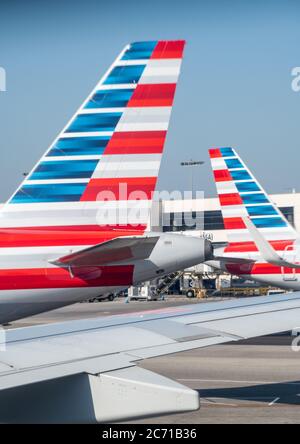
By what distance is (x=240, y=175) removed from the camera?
39.8 m

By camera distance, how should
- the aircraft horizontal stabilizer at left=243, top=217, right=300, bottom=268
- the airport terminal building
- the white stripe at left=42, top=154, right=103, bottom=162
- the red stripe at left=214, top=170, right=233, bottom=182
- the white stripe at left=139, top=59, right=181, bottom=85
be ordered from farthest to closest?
the airport terminal building < the red stripe at left=214, top=170, right=233, bottom=182 < the aircraft horizontal stabilizer at left=243, top=217, right=300, bottom=268 < the white stripe at left=139, top=59, right=181, bottom=85 < the white stripe at left=42, top=154, right=103, bottom=162

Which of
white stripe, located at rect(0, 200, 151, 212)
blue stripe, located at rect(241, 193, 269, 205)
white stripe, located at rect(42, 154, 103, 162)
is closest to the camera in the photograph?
white stripe, located at rect(0, 200, 151, 212)

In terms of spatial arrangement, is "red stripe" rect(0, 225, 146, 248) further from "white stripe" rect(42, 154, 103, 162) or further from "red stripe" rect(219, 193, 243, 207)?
"red stripe" rect(219, 193, 243, 207)

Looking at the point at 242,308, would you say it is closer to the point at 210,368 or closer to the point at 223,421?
the point at 223,421

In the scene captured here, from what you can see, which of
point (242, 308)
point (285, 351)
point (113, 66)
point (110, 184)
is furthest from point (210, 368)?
point (242, 308)

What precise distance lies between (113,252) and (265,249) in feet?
75.6

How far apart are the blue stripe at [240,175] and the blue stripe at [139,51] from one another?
25182 mm

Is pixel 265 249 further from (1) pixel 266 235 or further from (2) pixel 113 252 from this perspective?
(2) pixel 113 252

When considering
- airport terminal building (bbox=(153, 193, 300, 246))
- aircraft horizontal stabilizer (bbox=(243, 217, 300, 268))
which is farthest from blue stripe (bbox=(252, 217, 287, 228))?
airport terminal building (bbox=(153, 193, 300, 246))

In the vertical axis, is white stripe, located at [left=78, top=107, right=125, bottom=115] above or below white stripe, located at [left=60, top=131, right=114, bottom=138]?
above

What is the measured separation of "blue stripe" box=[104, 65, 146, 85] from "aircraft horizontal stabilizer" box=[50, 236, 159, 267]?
148 inches

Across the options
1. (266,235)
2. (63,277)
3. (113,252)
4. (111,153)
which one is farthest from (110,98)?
(266,235)

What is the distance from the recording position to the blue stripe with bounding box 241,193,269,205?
39.5 metres

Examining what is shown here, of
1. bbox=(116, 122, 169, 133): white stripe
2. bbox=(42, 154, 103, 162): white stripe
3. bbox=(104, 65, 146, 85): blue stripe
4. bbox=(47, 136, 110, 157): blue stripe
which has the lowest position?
bbox=(42, 154, 103, 162): white stripe
